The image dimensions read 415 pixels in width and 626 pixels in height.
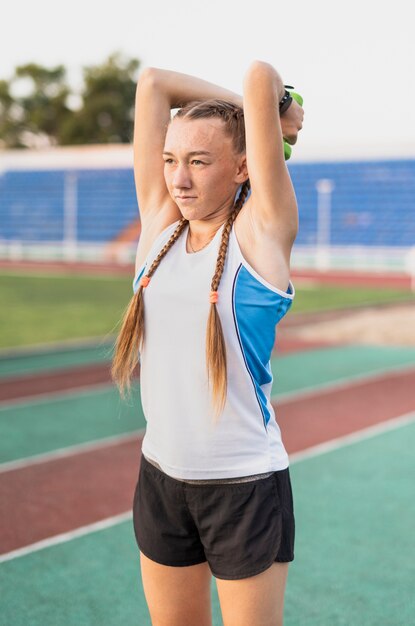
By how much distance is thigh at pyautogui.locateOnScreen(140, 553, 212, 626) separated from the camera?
6.64 ft

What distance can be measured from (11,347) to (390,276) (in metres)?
16.1

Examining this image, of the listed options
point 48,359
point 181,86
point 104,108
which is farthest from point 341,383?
point 104,108

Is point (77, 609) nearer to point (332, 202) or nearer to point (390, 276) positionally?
point (390, 276)

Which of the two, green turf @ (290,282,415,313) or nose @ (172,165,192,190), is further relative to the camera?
green turf @ (290,282,415,313)

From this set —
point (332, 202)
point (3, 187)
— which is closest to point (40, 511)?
point (332, 202)

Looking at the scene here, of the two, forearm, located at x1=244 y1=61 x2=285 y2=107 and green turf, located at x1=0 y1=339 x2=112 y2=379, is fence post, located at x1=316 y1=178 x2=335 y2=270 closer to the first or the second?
green turf, located at x1=0 y1=339 x2=112 y2=379

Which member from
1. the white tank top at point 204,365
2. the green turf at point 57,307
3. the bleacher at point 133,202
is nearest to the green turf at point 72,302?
the green turf at point 57,307

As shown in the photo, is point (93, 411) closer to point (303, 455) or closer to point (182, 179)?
point (303, 455)

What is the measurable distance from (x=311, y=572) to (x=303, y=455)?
83.4 inches

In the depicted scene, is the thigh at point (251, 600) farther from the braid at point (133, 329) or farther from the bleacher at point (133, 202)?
the bleacher at point (133, 202)

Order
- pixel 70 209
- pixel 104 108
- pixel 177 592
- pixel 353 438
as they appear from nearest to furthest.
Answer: pixel 177 592, pixel 353 438, pixel 70 209, pixel 104 108

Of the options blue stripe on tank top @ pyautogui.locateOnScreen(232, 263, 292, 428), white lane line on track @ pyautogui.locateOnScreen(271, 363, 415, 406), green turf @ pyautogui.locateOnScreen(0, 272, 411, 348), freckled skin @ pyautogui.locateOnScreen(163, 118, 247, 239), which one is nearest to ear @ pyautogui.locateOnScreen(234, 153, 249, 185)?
freckled skin @ pyautogui.locateOnScreen(163, 118, 247, 239)

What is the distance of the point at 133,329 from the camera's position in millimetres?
2033

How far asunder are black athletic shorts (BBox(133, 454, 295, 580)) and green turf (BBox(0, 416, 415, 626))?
61.8 inches
